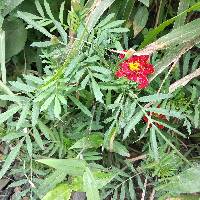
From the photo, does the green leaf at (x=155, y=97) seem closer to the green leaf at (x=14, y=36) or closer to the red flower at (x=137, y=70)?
the red flower at (x=137, y=70)

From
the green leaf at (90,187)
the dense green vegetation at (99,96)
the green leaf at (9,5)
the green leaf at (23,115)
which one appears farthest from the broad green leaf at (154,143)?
the green leaf at (9,5)

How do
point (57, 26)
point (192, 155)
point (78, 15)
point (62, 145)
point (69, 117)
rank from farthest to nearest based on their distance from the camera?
point (192, 155)
point (69, 117)
point (62, 145)
point (57, 26)
point (78, 15)

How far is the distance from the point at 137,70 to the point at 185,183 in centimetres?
34

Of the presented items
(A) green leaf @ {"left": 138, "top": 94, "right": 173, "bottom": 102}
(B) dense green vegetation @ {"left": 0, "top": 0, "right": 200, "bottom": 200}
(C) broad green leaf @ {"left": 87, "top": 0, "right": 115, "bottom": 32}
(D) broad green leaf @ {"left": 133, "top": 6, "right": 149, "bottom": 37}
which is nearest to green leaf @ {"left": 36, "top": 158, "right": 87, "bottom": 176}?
(B) dense green vegetation @ {"left": 0, "top": 0, "right": 200, "bottom": 200}

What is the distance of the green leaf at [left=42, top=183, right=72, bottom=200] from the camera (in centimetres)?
117

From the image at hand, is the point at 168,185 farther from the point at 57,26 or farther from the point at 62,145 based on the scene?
the point at 57,26

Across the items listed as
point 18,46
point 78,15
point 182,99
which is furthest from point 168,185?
point 18,46

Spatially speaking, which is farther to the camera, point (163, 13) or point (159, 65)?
point (163, 13)

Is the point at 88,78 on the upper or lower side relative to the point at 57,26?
lower

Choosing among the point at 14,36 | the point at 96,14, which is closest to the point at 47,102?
the point at 96,14

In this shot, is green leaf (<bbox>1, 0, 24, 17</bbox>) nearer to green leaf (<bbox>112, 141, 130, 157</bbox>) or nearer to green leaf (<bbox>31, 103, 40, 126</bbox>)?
green leaf (<bbox>31, 103, 40, 126</bbox>)

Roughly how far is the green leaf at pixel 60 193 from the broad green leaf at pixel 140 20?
566mm

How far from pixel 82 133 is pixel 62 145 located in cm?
8

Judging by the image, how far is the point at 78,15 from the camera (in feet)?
3.61
